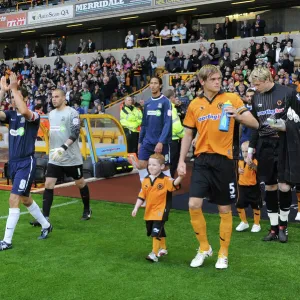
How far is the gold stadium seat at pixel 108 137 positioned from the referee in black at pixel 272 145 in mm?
6292

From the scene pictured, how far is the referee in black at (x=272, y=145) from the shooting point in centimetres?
596

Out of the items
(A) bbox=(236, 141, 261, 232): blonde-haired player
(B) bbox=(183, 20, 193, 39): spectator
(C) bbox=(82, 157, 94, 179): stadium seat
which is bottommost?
(C) bbox=(82, 157, 94, 179): stadium seat

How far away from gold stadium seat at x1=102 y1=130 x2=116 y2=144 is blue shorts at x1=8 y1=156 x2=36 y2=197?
5.78 metres

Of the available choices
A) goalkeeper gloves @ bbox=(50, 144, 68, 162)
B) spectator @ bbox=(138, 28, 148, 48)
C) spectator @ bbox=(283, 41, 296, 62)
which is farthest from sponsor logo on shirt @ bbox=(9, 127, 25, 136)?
spectator @ bbox=(138, 28, 148, 48)

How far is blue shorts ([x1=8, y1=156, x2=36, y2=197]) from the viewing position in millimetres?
6250

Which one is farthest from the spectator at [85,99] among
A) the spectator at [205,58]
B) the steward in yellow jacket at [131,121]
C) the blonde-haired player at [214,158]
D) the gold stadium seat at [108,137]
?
the blonde-haired player at [214,158]

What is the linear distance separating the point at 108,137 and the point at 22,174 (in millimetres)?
6134

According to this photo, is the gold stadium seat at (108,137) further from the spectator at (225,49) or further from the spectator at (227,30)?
the spectator at (227,30)

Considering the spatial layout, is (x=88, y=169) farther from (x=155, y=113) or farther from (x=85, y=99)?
(x=85, y=99)

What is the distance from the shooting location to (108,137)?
40.6 feet

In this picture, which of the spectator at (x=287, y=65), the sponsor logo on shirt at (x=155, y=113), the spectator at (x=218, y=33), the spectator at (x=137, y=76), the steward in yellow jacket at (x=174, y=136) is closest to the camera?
the sponsor logo on shirt at (x=155, y=113)

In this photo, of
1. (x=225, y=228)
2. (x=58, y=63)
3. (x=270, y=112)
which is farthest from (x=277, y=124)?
(x=58, y=63)

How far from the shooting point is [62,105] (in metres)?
7.37

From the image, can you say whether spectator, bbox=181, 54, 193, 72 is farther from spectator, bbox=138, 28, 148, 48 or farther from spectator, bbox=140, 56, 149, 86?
spectator, bbox=138, 28, 148, 48
